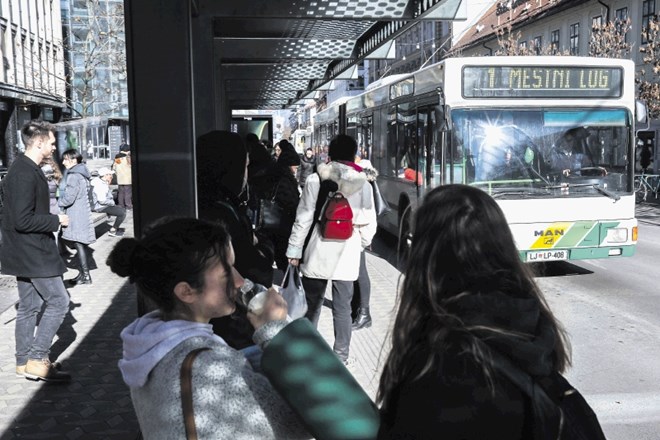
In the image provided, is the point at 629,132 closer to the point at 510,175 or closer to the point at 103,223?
the point at 510,175

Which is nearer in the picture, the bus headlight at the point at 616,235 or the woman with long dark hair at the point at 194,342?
the woman with long dark hair at the point at 194,342

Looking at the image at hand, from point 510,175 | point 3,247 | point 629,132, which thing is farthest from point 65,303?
point 629,132

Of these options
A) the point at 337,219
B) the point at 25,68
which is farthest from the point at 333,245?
the point at 25,68

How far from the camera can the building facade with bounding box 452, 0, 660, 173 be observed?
110 ft

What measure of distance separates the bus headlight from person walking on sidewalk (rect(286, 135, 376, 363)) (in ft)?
16.0

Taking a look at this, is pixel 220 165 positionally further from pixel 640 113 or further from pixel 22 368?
pixel 640 113

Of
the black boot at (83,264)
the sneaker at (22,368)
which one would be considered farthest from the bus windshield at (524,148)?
the sneaker at (22,368)

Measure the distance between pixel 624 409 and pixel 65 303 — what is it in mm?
4335

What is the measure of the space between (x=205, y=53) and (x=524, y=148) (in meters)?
4.45

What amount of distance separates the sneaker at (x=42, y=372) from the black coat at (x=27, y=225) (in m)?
0.69

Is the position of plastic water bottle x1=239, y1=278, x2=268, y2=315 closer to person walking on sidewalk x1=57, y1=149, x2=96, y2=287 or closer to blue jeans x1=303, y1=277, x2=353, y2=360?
blue jeans x1=303, y1=277, x2=353, y2=360

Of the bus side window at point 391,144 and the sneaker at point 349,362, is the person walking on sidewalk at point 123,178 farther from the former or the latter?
the sneaker at point 349,362

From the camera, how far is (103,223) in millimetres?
17516

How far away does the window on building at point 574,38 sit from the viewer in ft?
132
